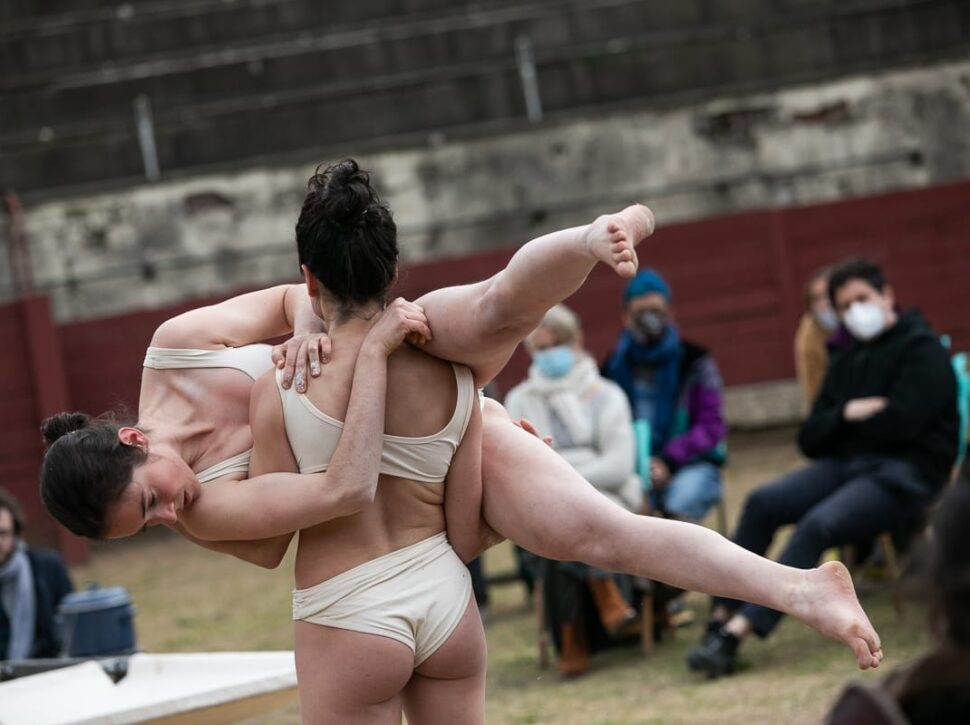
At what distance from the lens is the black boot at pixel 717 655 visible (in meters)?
6.17

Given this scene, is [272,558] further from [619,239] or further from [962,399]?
[962,399]

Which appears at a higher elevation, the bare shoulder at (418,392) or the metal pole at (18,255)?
the metal pole at (18,255)

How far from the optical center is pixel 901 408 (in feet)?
20.9

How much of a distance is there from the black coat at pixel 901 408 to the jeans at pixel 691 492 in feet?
1.71

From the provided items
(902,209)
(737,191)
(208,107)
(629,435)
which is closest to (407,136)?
(208,107)

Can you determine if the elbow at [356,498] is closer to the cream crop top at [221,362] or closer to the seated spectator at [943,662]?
the cream crop top at [221,362]

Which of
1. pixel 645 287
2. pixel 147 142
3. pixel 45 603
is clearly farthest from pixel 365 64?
pixel 45 603

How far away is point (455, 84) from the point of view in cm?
1505

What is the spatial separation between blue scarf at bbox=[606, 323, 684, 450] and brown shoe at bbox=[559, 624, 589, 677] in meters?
1.06

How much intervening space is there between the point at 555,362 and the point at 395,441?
12.9 feet

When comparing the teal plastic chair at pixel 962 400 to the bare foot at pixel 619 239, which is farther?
the teal plastic chair at pixel 962 400

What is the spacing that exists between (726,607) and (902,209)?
7.99 meters

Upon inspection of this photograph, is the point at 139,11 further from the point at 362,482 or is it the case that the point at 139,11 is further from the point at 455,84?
the point at 362,482

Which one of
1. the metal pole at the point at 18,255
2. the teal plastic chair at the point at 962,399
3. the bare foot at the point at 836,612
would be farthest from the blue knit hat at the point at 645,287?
the metal pole at the point at 18,255
